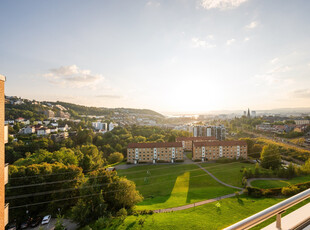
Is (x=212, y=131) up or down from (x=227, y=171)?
up

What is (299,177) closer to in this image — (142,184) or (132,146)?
(142,184)

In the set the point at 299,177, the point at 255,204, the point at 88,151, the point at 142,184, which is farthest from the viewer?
the point at 88,151

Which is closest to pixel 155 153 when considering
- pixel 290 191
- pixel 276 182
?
pixel 276 182

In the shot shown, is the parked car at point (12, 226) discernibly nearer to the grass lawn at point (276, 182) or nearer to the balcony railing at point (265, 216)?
the balcony railing at point (265, 216)

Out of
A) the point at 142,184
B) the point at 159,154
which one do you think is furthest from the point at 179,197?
the point at 159,154

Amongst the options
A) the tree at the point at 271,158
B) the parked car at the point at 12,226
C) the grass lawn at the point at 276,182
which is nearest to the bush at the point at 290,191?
the grass lawn at the point at 276,182

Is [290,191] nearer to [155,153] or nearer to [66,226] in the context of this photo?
[66,226]

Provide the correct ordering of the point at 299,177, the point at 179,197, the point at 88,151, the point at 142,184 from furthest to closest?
the point at 88,151, the point at 142,184, the point at 299,177, the point at 179,197
